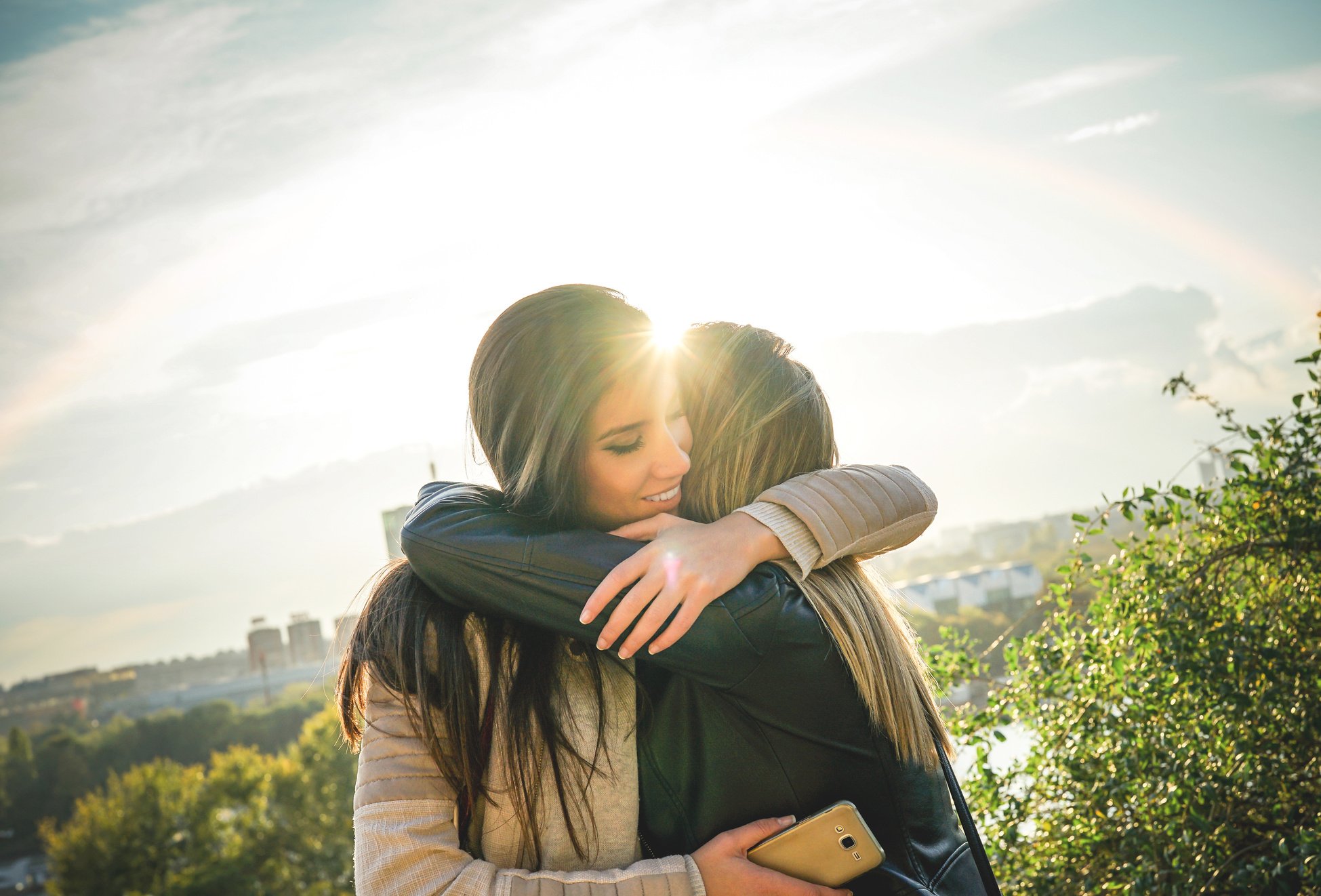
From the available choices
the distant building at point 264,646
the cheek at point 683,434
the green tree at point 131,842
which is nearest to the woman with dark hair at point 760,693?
the cheek at point 683,434

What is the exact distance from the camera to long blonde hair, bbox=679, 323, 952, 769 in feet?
5.21

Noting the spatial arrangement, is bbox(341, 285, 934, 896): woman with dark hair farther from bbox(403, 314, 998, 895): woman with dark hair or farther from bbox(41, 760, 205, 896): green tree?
bbox(41, 760, 205, 896): green tree

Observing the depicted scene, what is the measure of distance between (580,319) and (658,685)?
665 mm

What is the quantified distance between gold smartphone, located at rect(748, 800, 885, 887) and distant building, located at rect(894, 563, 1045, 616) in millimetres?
4337

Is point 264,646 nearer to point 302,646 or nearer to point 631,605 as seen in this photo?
point 302,646

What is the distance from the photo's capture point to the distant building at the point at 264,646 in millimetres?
56688

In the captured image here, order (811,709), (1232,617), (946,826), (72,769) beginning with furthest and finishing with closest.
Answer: (72,769)
(1232,617)
(946,826)
(811,709)

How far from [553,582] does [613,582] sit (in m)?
0.11

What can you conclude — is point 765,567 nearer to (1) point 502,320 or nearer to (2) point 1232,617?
(1) point 502,320

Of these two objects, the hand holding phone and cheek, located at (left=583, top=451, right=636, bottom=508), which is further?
cheek, located at (left=583, top=451, right=636, bottom=508)

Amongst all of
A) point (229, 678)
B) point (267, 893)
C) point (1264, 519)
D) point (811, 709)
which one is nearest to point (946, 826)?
point (811, 709)

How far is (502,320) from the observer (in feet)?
5.85

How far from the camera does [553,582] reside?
4.82 feet

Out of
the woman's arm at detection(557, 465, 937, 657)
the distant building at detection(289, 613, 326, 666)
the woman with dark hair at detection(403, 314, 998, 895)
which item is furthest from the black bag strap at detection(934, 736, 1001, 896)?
the distant building at detection(289, 613, 326, 666)
